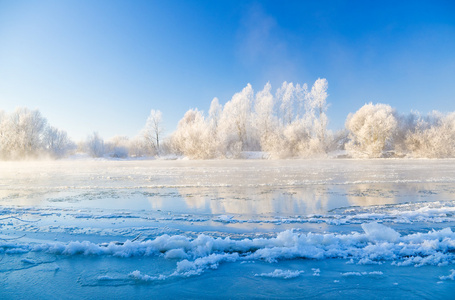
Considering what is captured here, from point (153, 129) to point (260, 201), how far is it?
46109mm

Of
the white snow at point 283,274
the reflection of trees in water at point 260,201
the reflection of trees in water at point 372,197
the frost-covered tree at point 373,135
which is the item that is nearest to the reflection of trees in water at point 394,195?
the reflection of trees in water at point 372,197

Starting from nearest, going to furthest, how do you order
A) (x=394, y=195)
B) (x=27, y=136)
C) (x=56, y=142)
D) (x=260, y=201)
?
(x=260, y=201) → (x=394, y=195) → (x=27, y=136) → (x=56, y=142)

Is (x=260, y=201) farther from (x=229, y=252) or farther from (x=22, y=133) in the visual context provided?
(x=22, y=133)

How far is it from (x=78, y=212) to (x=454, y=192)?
33.5 ft

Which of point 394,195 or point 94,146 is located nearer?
point 394,195

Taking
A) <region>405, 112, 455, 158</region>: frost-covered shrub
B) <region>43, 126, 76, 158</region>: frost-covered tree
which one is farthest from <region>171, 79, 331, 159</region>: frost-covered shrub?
<region>43, 126, 76, 158</region>: frost-covered tree

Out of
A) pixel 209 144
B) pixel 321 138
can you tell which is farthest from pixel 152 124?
pixel 321 138

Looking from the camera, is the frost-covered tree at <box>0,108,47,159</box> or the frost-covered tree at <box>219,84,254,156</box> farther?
the frost-covered tree at <box>219,84,254,156</box>

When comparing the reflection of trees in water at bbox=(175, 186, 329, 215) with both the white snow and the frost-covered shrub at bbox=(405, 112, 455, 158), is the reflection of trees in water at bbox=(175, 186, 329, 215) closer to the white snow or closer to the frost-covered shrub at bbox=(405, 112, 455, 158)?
the white snow

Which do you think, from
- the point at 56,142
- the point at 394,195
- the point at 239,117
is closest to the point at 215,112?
the point at 239,117

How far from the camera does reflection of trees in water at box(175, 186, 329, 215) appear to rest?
6.24 m

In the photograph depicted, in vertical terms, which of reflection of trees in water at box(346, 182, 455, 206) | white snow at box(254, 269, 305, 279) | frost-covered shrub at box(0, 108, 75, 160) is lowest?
reflection of trees in water at box(346, 182, 455, 206)

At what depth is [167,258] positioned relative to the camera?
3.49m

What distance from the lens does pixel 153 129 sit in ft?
167
